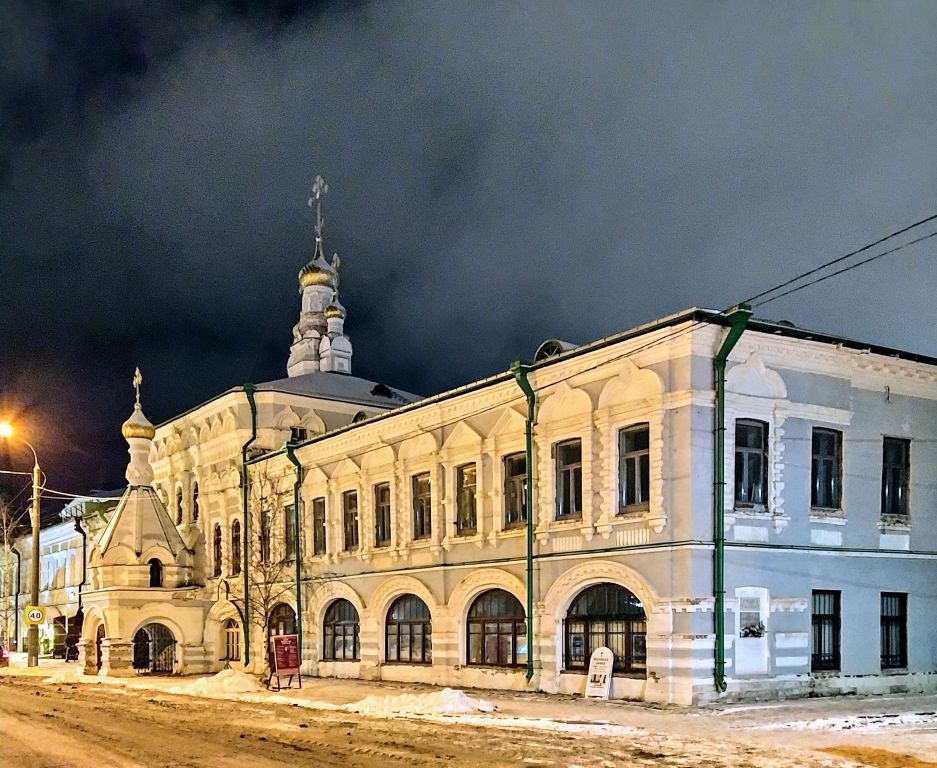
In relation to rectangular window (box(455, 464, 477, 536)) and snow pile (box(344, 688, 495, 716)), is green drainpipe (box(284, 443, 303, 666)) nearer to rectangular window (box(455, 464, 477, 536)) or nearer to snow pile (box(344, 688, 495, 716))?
rectangular window (box(455, 464, 477, 536))

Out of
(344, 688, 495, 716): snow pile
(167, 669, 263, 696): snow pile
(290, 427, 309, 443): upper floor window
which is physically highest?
(290, 427, 309, 443): upper floor window

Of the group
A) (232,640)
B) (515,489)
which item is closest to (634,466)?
(515,489)

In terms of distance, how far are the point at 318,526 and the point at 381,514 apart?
10.4 ft

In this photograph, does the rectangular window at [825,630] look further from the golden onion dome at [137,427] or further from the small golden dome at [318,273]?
the small golden dome at [318,273]

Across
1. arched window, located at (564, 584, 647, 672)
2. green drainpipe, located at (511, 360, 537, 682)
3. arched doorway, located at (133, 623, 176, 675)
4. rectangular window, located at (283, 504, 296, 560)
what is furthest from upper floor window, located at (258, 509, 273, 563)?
arched window, located at (564, 584, 647, 672)

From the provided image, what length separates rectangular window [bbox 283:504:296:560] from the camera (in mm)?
31141

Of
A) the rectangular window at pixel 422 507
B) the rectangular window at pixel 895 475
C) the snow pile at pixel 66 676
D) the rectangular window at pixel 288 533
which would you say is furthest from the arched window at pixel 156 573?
the rectangular window at pixel 895 475

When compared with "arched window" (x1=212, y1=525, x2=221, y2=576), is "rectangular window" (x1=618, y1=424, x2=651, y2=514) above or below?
above

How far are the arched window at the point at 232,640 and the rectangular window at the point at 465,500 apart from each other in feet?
39.0

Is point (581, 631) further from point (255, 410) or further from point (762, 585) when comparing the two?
point (255, 410)

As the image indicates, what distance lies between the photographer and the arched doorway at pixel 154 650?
3462 cm

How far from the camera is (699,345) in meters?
19.1

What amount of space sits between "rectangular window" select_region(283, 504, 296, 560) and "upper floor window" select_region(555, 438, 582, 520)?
11.8 m

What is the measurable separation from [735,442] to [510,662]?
22.9 ft
